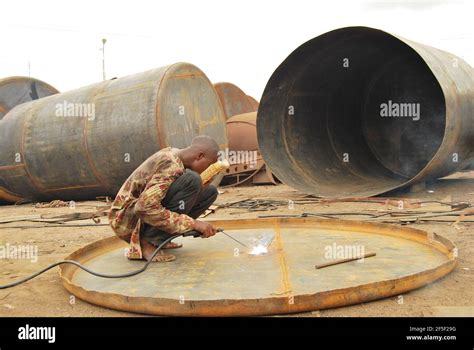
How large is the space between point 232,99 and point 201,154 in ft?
33.1

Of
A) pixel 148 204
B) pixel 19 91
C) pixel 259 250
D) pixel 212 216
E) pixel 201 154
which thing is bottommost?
pixel 212 216

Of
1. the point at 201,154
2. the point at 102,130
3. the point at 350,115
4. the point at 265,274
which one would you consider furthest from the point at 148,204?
the point at 350,115

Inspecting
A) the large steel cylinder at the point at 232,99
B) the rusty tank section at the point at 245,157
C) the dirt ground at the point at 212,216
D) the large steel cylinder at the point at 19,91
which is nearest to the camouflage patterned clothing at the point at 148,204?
the dirt ground at the point at 212,216

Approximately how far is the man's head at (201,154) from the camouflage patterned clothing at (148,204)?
0.07m

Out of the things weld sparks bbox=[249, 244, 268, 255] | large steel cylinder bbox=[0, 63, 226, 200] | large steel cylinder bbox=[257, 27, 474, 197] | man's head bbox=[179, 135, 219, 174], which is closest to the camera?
man's head bbox=[179, 135, 219, 174]

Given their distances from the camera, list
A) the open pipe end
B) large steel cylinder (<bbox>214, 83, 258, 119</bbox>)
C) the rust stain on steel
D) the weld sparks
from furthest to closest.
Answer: large steel cylinder (<bbox>214, 83, 258, 119</bbox>), the open pipe end, the weld sparks, the rust stain on steel

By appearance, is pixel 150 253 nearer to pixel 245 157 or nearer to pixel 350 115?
pixel 350 115

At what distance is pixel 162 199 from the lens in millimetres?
3363

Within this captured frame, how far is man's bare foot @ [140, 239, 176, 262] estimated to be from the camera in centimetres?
352

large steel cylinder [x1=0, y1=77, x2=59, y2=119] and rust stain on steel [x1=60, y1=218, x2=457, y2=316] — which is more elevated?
large steel cylinder [x1=0, y1=77, x2=59, y2=119]

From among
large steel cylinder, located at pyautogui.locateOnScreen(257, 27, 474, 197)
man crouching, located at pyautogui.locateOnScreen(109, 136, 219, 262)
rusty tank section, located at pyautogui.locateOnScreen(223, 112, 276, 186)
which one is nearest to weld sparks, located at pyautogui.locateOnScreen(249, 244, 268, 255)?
man crouching, located at pyautogui.locateOnScreen(109, 136, 219, 262)

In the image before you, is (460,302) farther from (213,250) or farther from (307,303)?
(213,250)

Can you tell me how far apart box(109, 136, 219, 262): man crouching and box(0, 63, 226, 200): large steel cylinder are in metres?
4.09

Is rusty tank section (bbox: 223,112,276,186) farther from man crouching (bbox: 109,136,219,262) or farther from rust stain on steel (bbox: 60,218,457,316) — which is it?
man crouching (bbox: 109,136,219,262)
